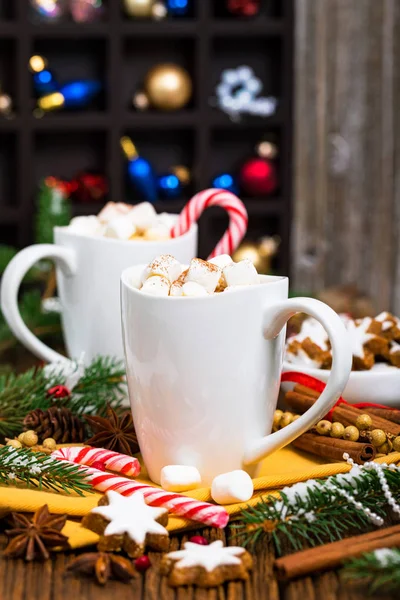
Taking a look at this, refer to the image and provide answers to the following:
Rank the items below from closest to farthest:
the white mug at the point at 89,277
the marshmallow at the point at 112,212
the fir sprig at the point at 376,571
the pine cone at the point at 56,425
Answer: the fir sprig at the point at 376,571 < the pine cone at the point at 56,425 < the white mug at the point at 89,277 < the marshmallow at the point at 112,212

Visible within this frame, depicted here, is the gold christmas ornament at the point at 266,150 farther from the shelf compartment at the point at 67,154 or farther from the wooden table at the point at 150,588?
the wooden table at the point at 150,588

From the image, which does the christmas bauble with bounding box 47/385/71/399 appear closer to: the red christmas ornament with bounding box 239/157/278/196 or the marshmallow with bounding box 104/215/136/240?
the marshmallow with bounding box 104/215/136/240

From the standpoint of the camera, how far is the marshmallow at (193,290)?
0.85 metres

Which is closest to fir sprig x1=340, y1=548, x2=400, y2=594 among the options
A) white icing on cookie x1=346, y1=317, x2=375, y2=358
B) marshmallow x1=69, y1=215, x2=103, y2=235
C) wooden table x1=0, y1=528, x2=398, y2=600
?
wooden table x1=0, y1=528, x2=398, y2=600

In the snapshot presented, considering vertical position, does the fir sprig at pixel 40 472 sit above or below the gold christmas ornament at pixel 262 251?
above

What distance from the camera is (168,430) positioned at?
879mm

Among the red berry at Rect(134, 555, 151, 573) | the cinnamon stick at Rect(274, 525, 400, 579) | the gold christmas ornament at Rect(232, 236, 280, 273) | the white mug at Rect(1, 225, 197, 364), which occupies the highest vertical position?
the white mug at Rect(1, 225, 197, 364)

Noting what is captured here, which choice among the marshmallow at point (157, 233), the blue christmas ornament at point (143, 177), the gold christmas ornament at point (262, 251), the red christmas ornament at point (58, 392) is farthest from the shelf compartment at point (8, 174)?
the red christmas ornament at point (58, 392)

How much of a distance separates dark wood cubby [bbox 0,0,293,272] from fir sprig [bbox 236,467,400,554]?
205 centimetres

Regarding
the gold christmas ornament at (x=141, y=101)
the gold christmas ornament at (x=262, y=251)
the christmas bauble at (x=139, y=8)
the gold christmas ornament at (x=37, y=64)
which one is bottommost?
the gold christmas ornament at (x=262, y=251)

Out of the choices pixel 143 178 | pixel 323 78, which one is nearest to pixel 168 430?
pixel 143 178

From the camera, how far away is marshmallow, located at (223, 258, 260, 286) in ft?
2.90

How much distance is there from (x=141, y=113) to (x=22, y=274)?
5.87 ft

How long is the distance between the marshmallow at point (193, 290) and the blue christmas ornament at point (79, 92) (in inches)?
81.7
